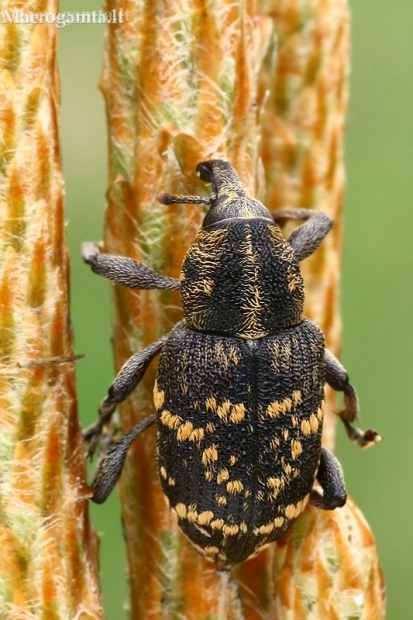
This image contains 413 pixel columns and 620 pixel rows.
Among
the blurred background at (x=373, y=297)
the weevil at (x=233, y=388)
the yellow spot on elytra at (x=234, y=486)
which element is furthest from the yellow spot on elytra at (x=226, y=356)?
the blurred background at (x=373, y=297)

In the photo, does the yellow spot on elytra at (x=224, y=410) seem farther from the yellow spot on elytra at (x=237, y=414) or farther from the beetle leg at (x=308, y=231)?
the beetle leg at (x=308, y=231)

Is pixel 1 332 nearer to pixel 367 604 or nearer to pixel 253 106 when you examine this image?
pixel 253 106

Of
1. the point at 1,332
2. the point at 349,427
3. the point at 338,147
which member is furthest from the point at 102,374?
the point at 1,332

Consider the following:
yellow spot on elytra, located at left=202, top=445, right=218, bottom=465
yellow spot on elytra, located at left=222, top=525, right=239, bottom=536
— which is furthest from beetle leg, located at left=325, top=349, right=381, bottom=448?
yellow spot on elytra, located at left=222, top=525, right=239, bottom=536

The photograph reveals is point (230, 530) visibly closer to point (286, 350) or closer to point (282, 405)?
point (282, 405)

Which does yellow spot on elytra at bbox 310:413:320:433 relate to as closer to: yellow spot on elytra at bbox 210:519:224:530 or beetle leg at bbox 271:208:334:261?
yellow spot on elytra at bbox 210:519:224:530

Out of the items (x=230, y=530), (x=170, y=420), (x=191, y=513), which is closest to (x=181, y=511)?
(x=191, y=513)
